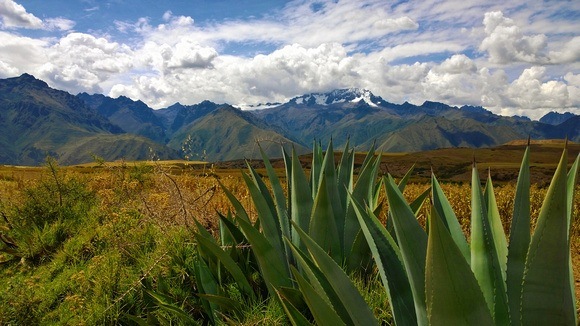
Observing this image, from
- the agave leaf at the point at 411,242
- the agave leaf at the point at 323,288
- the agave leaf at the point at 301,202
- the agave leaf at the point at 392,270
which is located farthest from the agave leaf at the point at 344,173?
the agave leaf at the point at 411,242

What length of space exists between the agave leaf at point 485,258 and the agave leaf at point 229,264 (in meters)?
1.99

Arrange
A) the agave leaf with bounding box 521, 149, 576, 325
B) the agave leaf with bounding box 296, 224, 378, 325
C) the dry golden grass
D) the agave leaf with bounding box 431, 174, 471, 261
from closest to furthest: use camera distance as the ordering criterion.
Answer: the agave leaf with bounding box 521, 149, 576, 325
the agave leaf with bounding box 296, 224, 378, 325
the agave leaf with bounding box 431, 174, 471, 261
the dry golden grass

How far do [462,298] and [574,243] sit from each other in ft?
21.8

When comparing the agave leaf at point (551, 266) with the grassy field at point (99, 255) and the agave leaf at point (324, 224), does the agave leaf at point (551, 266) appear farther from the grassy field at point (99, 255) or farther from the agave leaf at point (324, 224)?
the agave leaf at point (324, 224)

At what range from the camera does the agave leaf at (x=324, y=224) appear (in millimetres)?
2756

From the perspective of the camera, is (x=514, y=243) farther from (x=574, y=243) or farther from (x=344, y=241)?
(x=574, y=243)

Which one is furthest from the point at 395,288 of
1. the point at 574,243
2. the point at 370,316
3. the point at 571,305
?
the point at 574,243

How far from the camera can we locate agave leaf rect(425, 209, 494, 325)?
45.4 inches

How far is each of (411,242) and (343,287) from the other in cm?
43

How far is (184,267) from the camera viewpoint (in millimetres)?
4098

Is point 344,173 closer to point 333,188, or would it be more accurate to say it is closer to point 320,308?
point 333,188

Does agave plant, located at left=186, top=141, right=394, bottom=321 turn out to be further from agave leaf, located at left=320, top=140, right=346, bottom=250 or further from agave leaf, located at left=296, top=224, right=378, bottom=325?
agave leaf, located at left=296, top=224, right=378, bottom=325

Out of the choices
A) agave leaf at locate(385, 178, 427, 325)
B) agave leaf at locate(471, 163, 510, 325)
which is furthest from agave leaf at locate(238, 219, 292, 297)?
agave leaf at locate(471, 163, 510, 325)

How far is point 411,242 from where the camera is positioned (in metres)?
1.57
